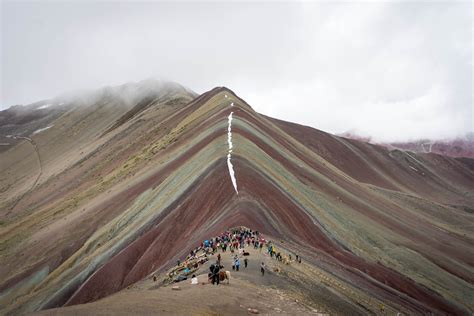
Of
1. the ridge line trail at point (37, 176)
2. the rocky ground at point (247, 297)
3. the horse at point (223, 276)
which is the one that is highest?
the horse at point (223, 276)

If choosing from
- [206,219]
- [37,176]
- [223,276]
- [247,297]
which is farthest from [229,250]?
[37,176]

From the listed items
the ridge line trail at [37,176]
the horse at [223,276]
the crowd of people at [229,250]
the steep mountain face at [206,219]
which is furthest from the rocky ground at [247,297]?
the ridge line trail at [37,176]

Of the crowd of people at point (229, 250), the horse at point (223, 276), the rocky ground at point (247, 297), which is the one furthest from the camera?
the crowd of people at point (229, 250)

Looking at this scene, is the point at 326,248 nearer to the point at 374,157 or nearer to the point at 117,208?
the point at 117,208

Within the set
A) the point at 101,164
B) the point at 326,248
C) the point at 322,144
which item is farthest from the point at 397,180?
the point at 326,248

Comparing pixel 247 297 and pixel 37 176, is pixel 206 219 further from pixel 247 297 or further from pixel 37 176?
pixel 37 176

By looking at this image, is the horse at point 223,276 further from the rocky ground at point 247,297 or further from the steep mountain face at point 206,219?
the steep mountain face at point 206,219

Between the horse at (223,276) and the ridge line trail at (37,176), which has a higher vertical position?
the horse at (223,276)
